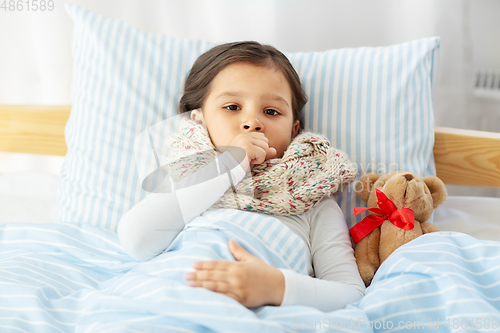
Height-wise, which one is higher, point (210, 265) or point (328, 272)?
point (210, 265)

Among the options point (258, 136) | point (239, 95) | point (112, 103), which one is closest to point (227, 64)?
point (239, 95)

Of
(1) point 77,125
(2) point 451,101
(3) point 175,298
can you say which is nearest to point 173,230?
(3) point 175,298

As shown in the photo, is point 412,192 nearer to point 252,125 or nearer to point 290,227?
point 290,227

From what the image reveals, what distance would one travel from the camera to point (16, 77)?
5.05ft

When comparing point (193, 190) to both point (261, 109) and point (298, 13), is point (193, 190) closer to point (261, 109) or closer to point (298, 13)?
point (261, 109)

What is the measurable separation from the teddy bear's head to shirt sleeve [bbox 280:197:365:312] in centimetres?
11

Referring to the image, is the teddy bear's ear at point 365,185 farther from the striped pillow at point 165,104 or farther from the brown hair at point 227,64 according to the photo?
the brown hair at point 227,64

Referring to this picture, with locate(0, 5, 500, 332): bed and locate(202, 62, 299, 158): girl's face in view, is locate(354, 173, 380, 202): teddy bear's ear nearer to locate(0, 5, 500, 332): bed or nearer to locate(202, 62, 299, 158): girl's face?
locate(0, 5, 500, 332): bed

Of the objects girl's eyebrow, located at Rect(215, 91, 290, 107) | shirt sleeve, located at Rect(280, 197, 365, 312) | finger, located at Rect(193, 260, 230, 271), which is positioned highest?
girl's eyebrow, located at Rect(215, 91, 290, 107)

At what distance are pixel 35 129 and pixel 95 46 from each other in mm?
396

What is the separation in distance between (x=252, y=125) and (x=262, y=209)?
0.61 ft

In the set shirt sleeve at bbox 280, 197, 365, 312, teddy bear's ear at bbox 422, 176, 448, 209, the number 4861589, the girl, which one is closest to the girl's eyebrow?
the girl

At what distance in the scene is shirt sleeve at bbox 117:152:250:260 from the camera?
780mm

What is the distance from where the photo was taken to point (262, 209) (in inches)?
33.7
